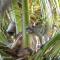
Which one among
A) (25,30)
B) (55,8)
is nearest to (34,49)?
(25,30)

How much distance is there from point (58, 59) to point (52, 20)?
1.88 feet

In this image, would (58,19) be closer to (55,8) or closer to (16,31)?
(55,8)

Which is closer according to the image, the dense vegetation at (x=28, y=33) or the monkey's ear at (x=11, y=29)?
the dense vegetation at (x=28, y=33)

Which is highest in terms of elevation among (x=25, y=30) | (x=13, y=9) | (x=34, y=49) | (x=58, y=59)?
(x=13, y=9)

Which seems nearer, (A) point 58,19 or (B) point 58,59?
(B) point 58,59

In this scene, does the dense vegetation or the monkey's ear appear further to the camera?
the monkey's ear

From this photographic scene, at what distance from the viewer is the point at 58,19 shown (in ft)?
12.2

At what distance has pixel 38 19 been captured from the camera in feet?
12.0

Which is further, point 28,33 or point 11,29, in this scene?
point 11,29

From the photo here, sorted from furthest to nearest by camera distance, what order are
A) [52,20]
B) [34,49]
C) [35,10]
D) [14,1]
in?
[35,10]
[52,20]
[14,1]
[34,49]

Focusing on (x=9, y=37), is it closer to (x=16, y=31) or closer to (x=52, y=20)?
(x=16, y=31)

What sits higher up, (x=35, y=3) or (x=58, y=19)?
(x=35, y=3)

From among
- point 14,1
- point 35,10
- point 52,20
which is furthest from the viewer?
point 35,10

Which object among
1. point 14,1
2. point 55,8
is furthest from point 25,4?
point 55,8
